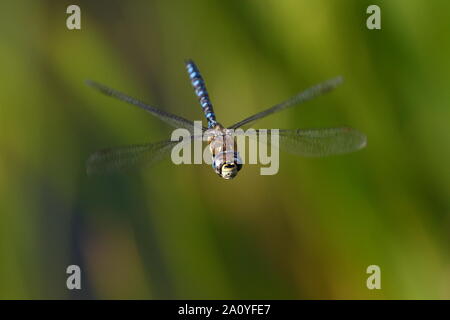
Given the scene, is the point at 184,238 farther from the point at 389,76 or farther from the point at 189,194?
the point at 389,76

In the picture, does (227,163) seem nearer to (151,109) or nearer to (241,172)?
(151,109)

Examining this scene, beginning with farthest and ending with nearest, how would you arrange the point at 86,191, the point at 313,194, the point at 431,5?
1. the point at 86,191
2. the point at 313,194
3. the point at 431,5

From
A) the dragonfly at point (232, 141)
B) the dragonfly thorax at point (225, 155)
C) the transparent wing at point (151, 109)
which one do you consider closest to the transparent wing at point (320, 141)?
the dragonfly at point (232, 141)

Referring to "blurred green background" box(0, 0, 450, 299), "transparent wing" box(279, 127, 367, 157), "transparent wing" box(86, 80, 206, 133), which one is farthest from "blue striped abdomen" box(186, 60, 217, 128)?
"transparent wing" box(279, 127, 367, 157)

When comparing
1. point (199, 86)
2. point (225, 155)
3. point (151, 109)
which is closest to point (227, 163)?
point (225, 155)

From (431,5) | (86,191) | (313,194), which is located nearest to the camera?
(431,5)

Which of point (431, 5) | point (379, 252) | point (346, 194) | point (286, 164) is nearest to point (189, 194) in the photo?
point (286, 164)

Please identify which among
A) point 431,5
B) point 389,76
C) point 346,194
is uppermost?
→ point 431,5
